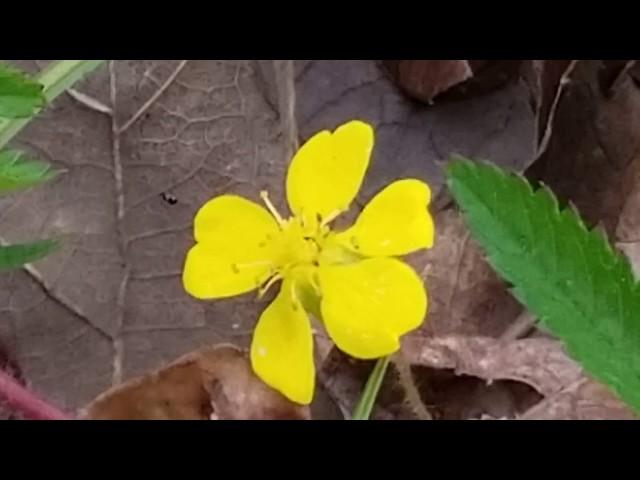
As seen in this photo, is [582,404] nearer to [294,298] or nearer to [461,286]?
[461,286]

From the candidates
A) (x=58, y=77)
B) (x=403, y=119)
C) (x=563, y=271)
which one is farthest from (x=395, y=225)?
(x=58, y=77)

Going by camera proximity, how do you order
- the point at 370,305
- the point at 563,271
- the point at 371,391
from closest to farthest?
1. the point at 563,271
2. the point at 370,305
3. the point at 371,391

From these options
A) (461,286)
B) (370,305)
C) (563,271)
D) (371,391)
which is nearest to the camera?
(563,271)

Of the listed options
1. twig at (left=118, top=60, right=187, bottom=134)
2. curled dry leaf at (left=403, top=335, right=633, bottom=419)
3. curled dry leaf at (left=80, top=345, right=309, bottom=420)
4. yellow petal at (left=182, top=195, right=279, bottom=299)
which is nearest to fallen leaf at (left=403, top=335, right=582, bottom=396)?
curled dry leaf at (left=403, top=335, right=633, bottom=419)

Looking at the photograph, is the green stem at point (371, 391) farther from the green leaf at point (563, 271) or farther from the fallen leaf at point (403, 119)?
the green leaf at point (563, 271)

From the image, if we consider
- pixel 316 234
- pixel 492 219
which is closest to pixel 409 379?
pixel 316 234

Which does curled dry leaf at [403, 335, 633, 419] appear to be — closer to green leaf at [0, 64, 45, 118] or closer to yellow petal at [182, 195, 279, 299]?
yellow petal at [182, 195, 279, 299]
